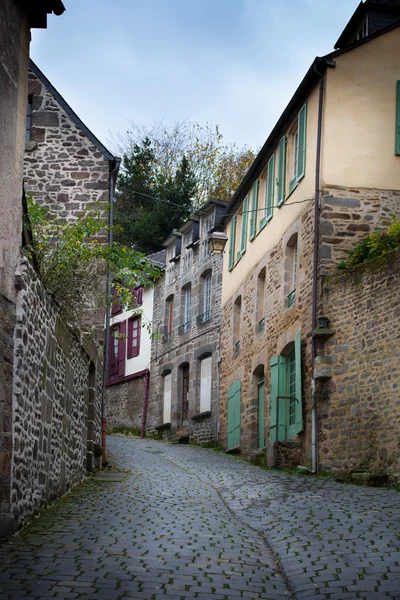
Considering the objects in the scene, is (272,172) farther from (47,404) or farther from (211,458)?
(47,404)

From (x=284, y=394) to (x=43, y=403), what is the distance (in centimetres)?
870

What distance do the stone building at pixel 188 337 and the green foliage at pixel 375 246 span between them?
31.8 feet

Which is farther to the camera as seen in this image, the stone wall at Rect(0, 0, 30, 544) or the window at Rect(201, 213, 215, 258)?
the window at Rect(201, 213, 215, 258)

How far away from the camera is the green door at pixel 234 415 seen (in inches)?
867

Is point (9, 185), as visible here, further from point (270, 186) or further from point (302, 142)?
point (270, 186)

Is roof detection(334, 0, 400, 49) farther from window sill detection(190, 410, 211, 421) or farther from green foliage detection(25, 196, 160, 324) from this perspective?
window sill detection(190, 410, 211, 421)

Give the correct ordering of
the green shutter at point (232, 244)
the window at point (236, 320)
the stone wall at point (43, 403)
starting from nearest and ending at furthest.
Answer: the stone wall at point (43, 403)
the window at point (236, 320)
the green shutter at point (232, 244)

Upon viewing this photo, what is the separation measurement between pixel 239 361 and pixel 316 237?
657 cm

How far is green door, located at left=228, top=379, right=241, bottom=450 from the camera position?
22.0 m

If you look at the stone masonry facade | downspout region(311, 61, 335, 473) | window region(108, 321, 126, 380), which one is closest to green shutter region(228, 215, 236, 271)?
the stone masonry facade

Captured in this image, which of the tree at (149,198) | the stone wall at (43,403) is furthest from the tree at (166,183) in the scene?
the stone wall at (43,403)

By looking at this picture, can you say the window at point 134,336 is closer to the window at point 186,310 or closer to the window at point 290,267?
the window at point 186,310

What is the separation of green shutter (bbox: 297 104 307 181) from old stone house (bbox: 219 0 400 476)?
0.03 metres

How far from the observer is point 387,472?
1388 cm
